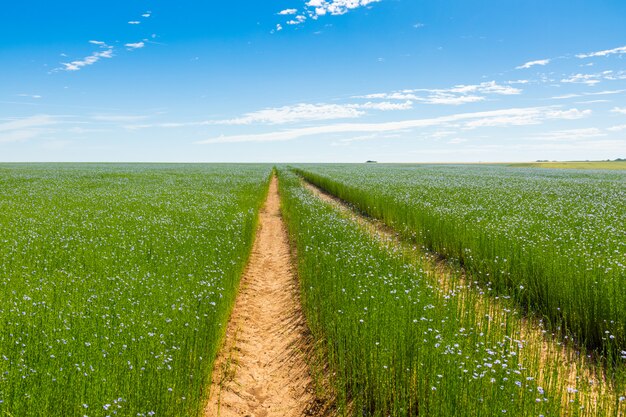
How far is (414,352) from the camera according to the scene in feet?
18.8

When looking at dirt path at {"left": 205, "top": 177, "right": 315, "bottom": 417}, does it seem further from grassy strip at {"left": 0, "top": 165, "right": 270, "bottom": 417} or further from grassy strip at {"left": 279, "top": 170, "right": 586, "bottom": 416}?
grassy strip at {"left": 279, "top": 170, "right": 586, "bottom": 416}

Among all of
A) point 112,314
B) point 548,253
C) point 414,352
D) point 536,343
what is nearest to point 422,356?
point 414,352

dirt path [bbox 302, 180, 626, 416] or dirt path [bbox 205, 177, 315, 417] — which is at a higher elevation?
dirt path [bbox 302, 180, 626, 416]

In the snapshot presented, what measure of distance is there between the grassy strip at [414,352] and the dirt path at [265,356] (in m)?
0.59

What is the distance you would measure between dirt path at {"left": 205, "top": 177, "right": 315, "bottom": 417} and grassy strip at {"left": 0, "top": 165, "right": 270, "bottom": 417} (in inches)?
18.4

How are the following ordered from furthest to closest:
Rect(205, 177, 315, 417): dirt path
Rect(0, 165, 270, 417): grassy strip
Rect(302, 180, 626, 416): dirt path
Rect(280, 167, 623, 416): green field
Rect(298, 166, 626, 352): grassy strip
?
Rect(298, 166, 626, 352): grassy strip
Rect(205, 177, 315, 417): dirt path
Rect(302, 180, 626, 416): dirt path
Rect(0, 165, 270, 417): grassy strip
Rect(280, 167, 623, 416): green field

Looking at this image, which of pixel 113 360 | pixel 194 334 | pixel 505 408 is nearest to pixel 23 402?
pixel 113 360

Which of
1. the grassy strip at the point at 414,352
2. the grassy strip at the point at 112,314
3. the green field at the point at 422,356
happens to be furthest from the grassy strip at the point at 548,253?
the grassy strip at the point at 112,314

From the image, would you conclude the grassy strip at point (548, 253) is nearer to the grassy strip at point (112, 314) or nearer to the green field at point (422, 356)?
the green field at point (422, 356)

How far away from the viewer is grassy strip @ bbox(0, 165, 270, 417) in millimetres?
4781

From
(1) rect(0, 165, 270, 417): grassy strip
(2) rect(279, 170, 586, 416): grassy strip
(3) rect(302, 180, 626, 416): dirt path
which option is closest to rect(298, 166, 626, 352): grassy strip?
(3) rect(302, 180, 626, 416): dirt path

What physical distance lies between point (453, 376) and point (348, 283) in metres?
4.06

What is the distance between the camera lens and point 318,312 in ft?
28.6

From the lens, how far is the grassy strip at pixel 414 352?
4578 mm
